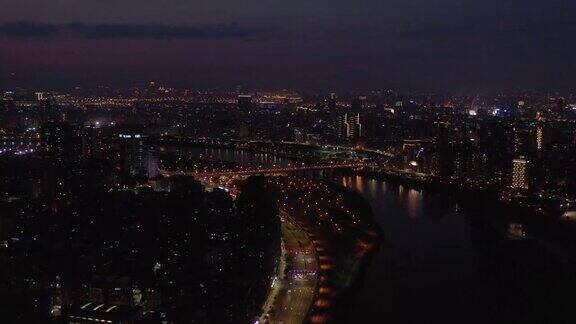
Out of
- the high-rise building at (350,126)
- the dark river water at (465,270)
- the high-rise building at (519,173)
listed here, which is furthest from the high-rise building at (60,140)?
the high-rise building at (350,126)

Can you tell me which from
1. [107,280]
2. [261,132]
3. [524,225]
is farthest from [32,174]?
[261,132]

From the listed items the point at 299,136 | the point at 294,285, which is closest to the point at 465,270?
the point at 294,285

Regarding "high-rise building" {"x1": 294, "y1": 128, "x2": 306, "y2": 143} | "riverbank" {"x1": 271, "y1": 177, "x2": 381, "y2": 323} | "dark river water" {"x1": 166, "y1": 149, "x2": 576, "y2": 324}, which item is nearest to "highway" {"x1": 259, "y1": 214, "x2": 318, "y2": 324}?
"riverbank" {"x1": 271, "y1": 177, "x2": 381, "y2": 323}

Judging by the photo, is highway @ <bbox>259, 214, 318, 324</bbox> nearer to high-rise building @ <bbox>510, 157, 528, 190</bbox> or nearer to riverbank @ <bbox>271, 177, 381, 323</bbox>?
riverbank @ <bbox>271, 177, 381, 323</bbox>

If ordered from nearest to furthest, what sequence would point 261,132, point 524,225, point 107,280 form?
point 107,280
point 524,225
point 261,132

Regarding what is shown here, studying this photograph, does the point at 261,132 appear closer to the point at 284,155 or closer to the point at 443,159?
the point at 284,155

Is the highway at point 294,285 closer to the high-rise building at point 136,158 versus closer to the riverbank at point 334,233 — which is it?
the riverbank at point 334,233
